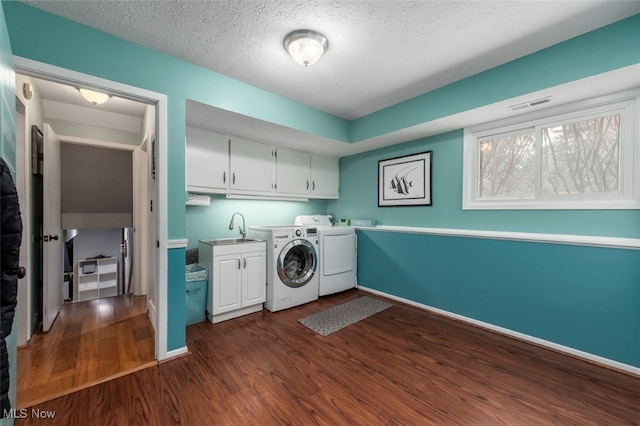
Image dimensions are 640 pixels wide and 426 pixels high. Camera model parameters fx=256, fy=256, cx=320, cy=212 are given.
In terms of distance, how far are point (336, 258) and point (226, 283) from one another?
4.91 ft

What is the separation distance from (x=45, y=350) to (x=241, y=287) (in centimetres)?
160

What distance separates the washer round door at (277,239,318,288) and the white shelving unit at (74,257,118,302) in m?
2.54

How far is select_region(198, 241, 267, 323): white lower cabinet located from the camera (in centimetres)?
265

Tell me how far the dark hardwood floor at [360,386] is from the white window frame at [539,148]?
1283 millimetres

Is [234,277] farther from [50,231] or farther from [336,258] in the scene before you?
[50,231]

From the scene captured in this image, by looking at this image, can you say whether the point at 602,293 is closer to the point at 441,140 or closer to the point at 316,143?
the point at 441,140

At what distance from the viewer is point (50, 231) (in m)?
2.46

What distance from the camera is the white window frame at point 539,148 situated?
1989 millimetres

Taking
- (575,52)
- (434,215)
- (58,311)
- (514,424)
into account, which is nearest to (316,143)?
(434,215)

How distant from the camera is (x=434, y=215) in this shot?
10.5ft

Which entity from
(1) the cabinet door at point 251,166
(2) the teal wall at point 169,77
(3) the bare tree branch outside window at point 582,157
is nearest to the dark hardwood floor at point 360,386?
(2) the teal wall at point 169,77

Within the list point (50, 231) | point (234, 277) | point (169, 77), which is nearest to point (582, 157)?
point (234, 277)

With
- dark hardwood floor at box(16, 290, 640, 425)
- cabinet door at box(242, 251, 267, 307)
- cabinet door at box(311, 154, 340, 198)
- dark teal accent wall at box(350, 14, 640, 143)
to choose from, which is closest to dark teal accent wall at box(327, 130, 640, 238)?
cabinet door at box(311, 154, 340, 198)

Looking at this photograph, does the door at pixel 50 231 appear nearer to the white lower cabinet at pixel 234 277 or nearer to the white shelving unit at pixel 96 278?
the white shelving unit at pixel 96 278
